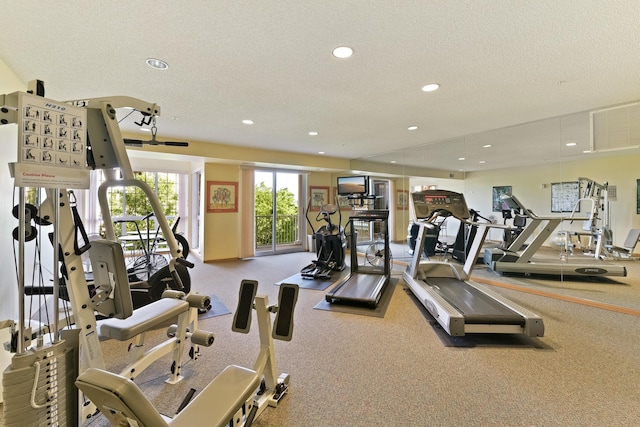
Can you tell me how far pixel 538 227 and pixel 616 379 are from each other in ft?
11.3

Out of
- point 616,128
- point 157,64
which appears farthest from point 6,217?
point 616,128

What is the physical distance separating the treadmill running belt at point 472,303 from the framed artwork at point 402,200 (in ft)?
10.2

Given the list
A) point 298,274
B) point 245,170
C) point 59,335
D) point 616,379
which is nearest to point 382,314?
point 616,379

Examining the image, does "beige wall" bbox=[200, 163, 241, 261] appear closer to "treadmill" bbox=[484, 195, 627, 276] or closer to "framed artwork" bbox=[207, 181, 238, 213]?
"framed artwork" bbox=[207, 181, 238, 213]

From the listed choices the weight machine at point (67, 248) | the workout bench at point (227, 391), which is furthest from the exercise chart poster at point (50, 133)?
the workout bench at point (227, 391)

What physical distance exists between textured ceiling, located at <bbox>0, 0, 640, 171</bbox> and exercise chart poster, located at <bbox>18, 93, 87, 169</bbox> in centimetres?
102

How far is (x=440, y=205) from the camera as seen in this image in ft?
12.5

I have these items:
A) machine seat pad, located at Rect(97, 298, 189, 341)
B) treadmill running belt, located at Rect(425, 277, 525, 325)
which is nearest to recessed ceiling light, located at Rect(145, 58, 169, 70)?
machine seat pad, located at Rect(97, 298, 189, 341)

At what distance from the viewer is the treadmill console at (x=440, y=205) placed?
3.78 metres

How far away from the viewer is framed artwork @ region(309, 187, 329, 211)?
27.1ft

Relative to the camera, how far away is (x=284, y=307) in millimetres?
1845

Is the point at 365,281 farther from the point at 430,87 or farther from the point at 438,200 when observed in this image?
the point at 430,87

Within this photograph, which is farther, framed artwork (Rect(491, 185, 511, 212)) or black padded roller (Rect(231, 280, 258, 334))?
framed artwork (Rect(491, 185, 511, 212))

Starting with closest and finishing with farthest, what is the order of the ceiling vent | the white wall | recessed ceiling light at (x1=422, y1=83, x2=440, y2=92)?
A: the white wall
recessed ceiling light at (x1=422, y1=83, x2=440, y2=92)
the ceiling vent
